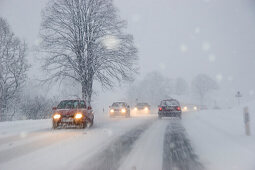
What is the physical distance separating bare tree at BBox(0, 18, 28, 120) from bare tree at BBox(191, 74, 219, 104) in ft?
270

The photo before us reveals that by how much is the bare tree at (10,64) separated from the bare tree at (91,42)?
3946mm

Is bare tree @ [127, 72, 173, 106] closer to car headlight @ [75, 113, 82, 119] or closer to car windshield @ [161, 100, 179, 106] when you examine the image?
car windshield @ [161, 100, 179, 106]

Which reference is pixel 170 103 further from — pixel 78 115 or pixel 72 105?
pixel 78 115

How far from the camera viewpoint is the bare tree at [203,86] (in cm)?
9700

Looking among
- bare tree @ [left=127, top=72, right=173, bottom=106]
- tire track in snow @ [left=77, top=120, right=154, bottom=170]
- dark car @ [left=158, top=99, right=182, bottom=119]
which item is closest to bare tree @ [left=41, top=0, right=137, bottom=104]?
dark car @ [left=158, top=99, right=182, bottom=119]

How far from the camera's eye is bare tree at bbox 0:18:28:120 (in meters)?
23.2

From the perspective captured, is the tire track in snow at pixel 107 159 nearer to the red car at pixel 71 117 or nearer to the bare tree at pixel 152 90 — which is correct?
the red car at pixel 71 117

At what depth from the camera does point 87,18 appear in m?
23.0

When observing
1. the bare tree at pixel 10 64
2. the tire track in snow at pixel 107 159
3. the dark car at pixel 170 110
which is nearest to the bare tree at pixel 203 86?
the dark car at pixel 170 110

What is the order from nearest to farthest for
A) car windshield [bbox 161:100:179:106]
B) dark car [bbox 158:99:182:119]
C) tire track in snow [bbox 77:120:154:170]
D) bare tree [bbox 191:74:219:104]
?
tire track in snow [bbox 77:120:154:170] → dark car [bbox 158:99:182:119] → car windshield [bbox 161:100:179:106] → bare tree [bbox 191:74:219:104]

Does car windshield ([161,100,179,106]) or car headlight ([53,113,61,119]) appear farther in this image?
Answer: car windshield ([161,100,179,106])

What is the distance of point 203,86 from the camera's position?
97.1 meters

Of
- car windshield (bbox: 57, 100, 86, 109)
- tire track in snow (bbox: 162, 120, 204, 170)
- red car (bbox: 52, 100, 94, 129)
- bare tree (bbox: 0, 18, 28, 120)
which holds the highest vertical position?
bare tree (bbox: 0, 18, 28, 120)

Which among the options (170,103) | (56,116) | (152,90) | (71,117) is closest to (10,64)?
(56,116)
